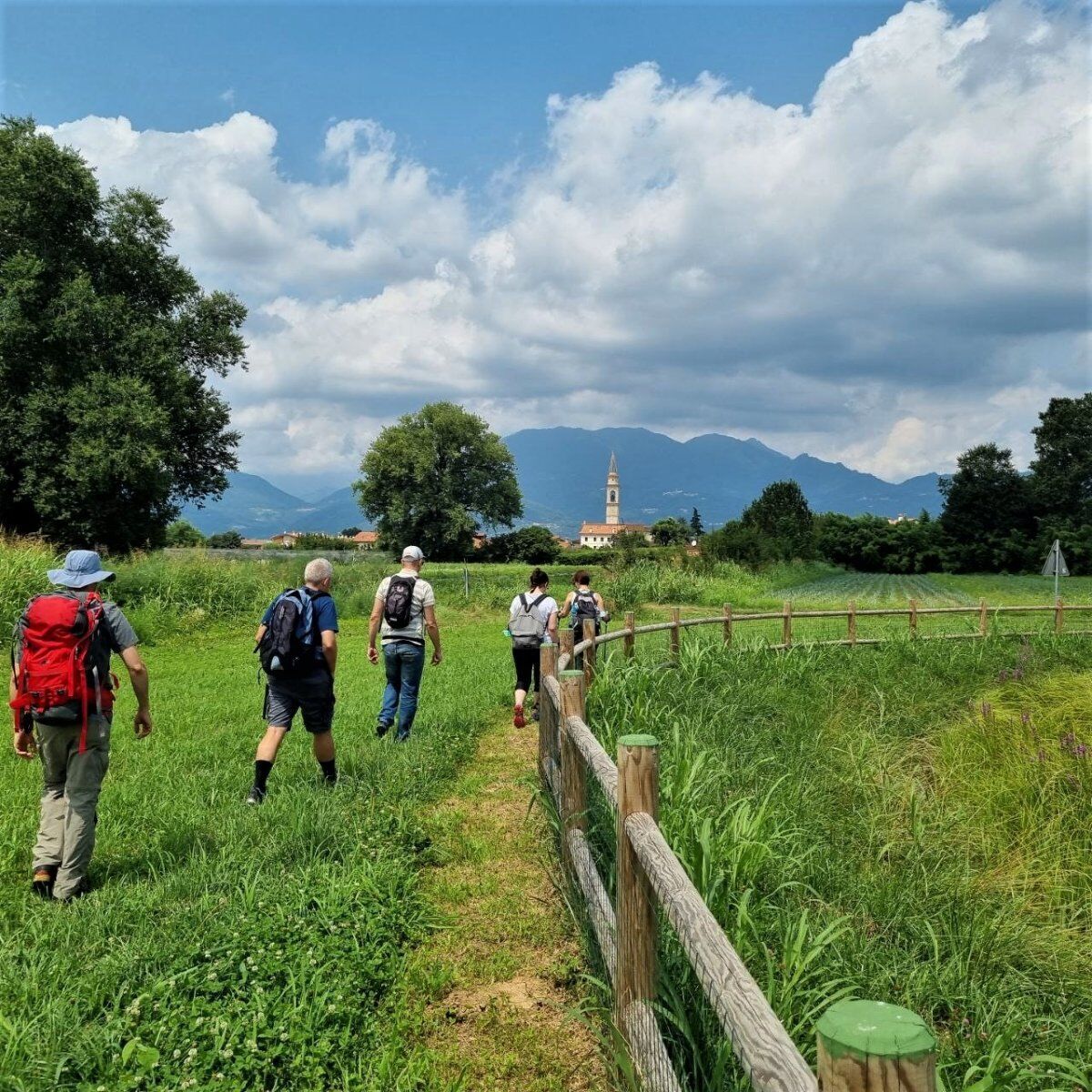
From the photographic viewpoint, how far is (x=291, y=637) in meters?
5.45

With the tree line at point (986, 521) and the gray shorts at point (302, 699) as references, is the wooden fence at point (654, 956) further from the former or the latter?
the tree line at point (986, 521)

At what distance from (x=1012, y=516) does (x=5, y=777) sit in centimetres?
6172

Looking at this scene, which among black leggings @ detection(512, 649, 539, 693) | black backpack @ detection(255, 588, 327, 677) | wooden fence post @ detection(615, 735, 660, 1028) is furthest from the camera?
black leggings @ detection(512, 649, 539, 693)

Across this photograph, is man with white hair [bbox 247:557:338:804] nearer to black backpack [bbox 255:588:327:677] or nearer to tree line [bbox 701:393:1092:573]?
black backpack [bbox 255:588:327:677]

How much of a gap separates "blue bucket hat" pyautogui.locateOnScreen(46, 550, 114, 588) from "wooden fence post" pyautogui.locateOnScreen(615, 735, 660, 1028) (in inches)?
126

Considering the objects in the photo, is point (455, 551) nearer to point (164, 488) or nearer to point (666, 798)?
point (164, 488)

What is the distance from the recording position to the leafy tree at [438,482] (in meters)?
67.4

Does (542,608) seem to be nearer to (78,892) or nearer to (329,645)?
(329,645)

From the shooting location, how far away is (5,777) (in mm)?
6156

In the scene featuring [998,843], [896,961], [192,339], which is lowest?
[998,843]

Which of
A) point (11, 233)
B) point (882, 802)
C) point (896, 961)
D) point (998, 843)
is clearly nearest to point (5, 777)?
point (896, 961)

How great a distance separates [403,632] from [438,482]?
6221cm

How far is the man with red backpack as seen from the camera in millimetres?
4145

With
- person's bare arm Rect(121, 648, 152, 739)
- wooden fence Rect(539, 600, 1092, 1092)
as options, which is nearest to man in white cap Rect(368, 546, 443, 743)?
wooden fence Rect(539, 600, 1092, 1092)
